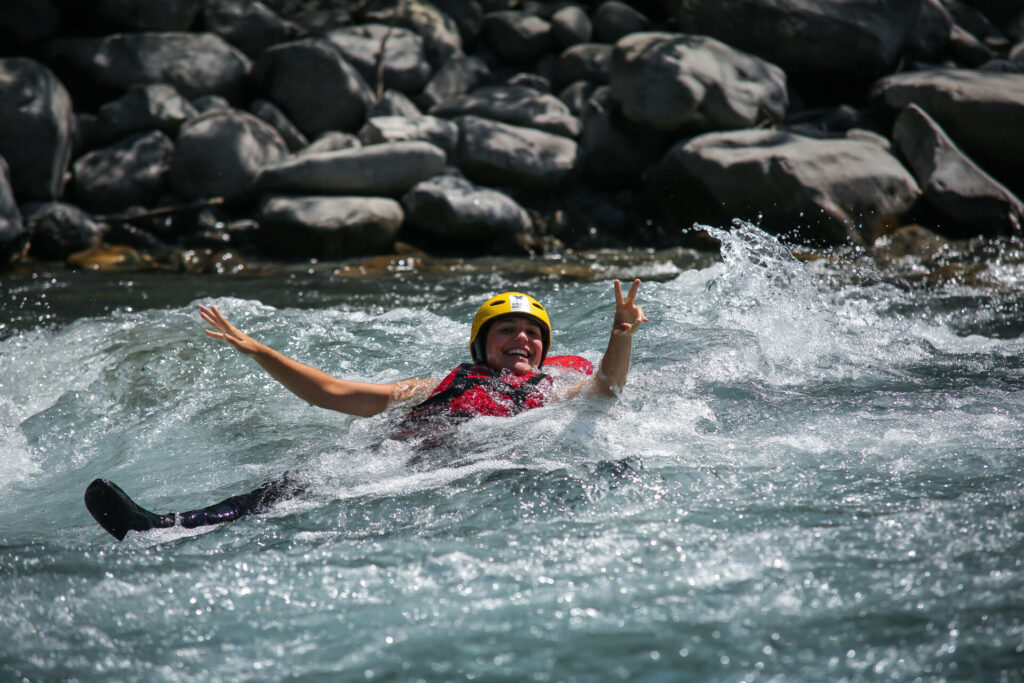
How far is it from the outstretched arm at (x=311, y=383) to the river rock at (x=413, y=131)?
857cm

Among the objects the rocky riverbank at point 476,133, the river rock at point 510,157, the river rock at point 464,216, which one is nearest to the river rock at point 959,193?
the rocky riverbank at point 476,133

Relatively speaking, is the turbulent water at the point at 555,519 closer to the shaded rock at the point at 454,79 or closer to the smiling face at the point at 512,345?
the smiling face at the point at 512,345

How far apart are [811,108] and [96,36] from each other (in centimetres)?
1191

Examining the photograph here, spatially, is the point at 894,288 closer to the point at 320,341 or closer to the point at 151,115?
the point at 320,341

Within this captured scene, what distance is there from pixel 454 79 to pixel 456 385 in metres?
11.2

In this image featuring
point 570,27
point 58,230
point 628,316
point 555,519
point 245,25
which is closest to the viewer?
point 555,519

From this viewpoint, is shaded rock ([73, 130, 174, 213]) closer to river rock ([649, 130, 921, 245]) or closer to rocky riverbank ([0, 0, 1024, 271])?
rocky riverbank ([0, 0, 1024, 271])

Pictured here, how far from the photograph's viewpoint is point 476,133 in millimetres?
12750

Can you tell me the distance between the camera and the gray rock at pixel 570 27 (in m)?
15.3

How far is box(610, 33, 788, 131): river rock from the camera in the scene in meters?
12.1

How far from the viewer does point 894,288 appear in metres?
8.27

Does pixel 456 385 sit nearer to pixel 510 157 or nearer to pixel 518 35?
pixel 510 157

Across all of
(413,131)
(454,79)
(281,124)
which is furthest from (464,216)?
(454,79)

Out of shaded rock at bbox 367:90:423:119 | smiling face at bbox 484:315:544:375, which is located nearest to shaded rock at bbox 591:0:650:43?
shaded rock at bbox 367:90:423:119
